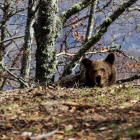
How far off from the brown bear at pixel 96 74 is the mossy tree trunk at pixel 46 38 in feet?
3.07

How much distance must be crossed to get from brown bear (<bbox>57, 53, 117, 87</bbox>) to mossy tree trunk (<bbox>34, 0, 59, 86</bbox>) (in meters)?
0.94

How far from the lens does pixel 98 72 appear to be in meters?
8.77

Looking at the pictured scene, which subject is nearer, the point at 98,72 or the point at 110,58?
the point at 98,72

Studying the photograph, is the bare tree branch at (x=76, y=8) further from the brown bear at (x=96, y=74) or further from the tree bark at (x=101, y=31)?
the brown bear at (x=96, y=74)

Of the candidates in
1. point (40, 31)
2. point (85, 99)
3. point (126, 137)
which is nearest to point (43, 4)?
point (40, 31)

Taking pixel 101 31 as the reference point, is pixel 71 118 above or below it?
below

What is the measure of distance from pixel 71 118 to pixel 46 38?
21.7 ft

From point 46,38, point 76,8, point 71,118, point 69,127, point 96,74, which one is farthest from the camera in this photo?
point 76,8

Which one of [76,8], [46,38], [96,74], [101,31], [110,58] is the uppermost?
[76,8]

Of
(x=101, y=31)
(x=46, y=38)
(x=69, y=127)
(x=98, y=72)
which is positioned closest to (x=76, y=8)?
(x=101, y=31)

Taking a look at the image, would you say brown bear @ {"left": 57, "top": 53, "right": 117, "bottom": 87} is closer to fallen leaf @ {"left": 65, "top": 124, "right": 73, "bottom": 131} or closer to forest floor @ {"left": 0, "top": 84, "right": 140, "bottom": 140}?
forest floor @ {"left": 0, "top": 84, "right": 140, "bottom": 140}

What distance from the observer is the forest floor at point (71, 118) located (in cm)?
304

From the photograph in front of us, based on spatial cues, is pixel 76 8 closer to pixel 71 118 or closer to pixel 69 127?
pixel 71 118

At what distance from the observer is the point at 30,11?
13.4 metres
